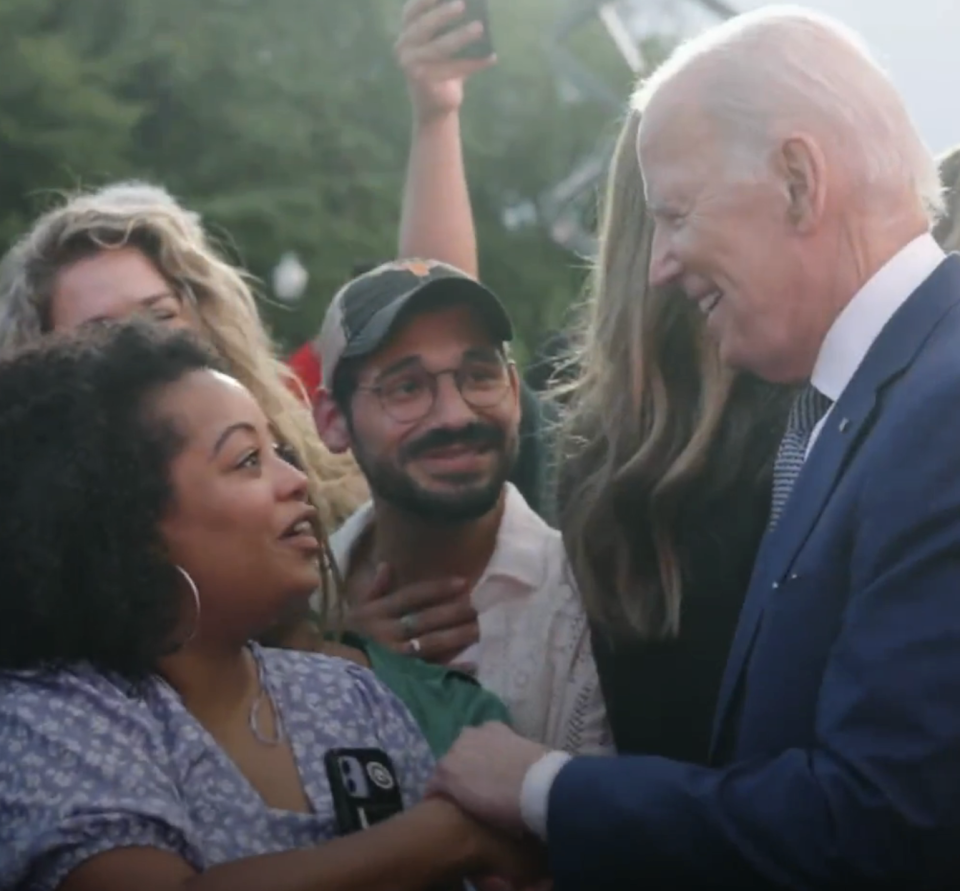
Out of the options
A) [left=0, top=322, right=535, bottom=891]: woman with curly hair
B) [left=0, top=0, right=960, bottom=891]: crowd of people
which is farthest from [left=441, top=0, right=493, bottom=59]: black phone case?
[left=0, top=322, right=535, bottom=891]: woman with curly hair

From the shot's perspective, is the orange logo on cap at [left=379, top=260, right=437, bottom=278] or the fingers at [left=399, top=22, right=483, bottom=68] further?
the fingers at [left=399, top=22, right=483, bottom=68]

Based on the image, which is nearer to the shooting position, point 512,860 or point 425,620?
point 512,860

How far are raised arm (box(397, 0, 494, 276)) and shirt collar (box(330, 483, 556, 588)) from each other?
1.77 feet

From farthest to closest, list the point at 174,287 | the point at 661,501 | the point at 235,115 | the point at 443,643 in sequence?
1. the point at 235,115
2. the point at 174,287
3. the point at 443,643
4. the point at 661,501

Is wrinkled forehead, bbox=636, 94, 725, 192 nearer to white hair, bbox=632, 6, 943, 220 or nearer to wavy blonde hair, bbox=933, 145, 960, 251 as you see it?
white hair, bbox=632, 6, 943, 220

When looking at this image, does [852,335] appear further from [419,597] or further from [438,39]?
[438,39]

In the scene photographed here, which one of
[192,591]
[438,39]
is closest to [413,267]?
[438,39]

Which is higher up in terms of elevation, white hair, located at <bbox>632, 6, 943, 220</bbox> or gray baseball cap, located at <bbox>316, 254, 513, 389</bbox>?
white hair, located at <bbox>632, 6, 943, 220</bbox>

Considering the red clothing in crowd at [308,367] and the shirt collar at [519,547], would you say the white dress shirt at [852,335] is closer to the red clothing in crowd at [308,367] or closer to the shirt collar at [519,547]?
the shirt collar at [519,547]

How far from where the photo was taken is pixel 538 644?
2629 millimetres

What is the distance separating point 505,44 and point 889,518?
11907 mm

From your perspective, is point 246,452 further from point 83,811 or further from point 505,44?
point 505,44

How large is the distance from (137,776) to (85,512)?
0.97ft

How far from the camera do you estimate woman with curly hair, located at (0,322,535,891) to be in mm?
1990
